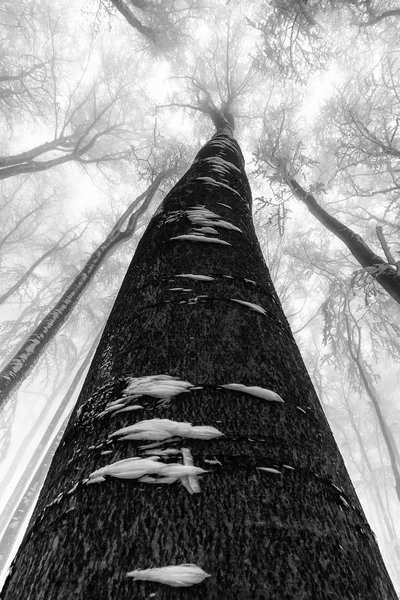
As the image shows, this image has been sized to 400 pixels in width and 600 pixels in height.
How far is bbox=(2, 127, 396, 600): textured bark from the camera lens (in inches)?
15.5

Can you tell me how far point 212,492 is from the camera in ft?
1.52

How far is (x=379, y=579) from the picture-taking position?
0.46m

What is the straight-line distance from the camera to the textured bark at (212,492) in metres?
0.39

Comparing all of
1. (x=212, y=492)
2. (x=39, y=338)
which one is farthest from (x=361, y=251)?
(x=212, y=492)

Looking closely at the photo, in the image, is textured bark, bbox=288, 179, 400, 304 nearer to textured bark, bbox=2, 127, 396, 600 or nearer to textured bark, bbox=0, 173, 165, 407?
textured bark, bbox=0, 173, 165, 407

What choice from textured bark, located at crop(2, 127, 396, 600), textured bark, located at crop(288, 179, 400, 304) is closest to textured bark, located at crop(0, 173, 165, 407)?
textured bark, located at crop(288, 179, 400, 304)

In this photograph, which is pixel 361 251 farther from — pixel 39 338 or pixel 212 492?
pixel 212 492

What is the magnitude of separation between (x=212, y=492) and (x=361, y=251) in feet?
14.1

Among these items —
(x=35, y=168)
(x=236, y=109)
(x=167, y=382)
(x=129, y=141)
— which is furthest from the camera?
(x=129, y=141)

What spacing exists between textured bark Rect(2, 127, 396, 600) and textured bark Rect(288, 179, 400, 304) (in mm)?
→ 3354

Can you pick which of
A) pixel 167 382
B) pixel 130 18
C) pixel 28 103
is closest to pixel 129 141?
pixel 28 103

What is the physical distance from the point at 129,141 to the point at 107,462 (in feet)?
46.9

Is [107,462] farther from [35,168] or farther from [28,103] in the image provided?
[28,103]

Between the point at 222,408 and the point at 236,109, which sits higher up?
the point at 236,109
